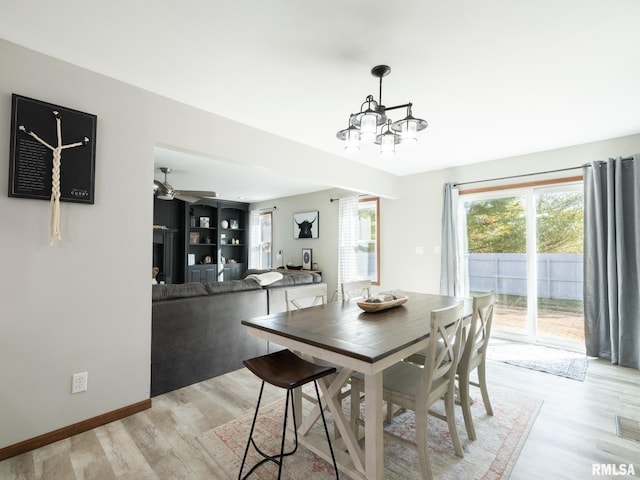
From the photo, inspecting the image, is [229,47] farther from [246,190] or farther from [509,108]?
[246,190]

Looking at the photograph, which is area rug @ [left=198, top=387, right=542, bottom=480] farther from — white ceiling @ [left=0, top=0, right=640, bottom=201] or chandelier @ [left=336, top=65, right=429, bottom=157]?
white ceiling @ [left=0, top=0, right=640, bottom=201]

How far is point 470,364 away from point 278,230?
5583 millimetres

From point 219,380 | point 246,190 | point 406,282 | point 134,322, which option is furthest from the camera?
point 246,190

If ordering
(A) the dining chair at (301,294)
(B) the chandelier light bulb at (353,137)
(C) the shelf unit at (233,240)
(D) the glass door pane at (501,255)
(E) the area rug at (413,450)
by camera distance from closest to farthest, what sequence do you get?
(E) the area rug at (413,450)
(B) the chandelier light bulb at (353,137)
(A) the dining chair at (301,294)
(D) the glass door pane at (501,255)
(C) the shelf unit at (233,240)

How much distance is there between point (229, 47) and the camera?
6.33 feet

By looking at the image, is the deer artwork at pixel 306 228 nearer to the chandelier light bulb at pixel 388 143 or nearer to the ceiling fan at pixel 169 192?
the ceiling fan at pixel 169 192

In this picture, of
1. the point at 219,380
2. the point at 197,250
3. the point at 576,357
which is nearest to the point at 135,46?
the point at 219,380

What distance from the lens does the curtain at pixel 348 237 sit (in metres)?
5.61

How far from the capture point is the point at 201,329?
→ 2932 mm

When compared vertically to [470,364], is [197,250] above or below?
above

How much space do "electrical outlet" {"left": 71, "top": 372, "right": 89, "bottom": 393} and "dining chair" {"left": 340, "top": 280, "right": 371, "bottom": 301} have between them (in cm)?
199

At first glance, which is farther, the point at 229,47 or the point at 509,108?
the point at 509,108

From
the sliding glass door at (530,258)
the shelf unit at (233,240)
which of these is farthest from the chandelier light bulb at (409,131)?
the shelf unit at (233,240)

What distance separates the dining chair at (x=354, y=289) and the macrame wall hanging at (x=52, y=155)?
210 centimetres
